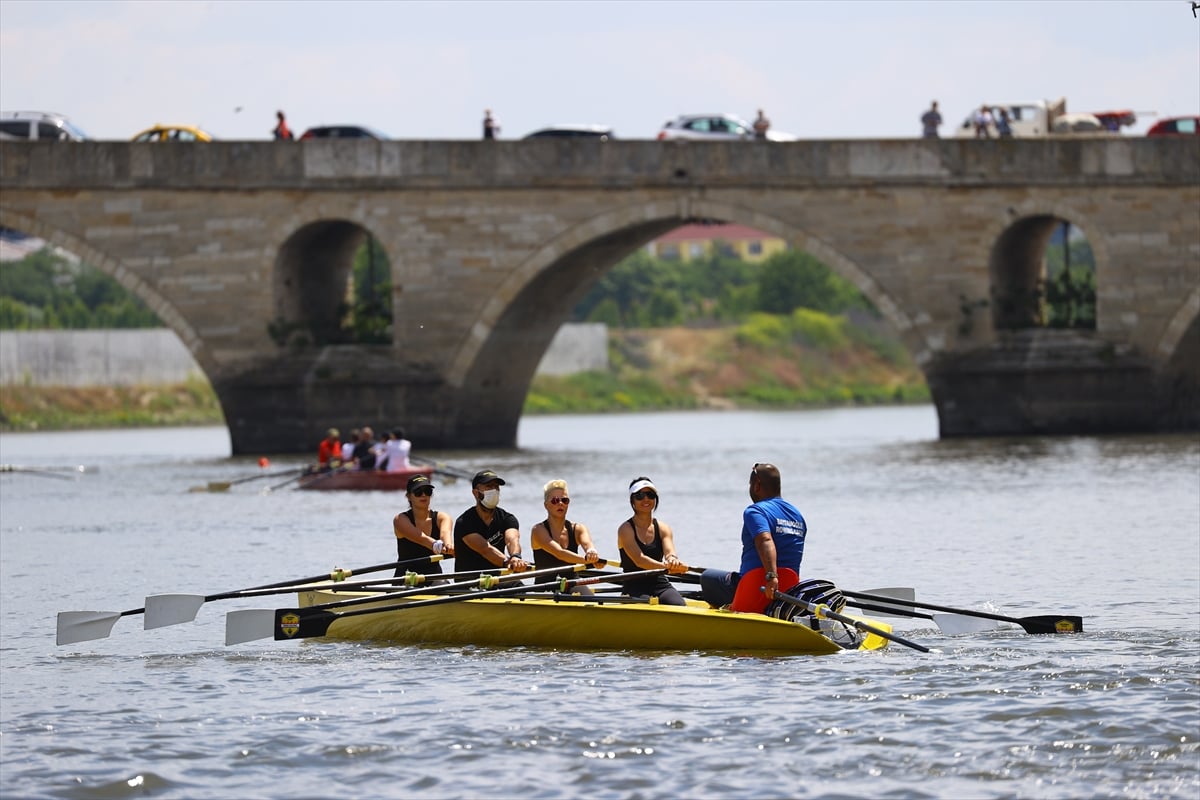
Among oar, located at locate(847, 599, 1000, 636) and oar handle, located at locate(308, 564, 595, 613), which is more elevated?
oar handle, located at locate(308, 564, 595, 613)

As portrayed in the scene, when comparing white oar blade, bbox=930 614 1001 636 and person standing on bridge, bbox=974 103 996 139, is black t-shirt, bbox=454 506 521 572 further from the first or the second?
person standing on bridge, bbox=974 103 996 139

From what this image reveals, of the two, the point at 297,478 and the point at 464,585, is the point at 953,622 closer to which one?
the point at 464,585

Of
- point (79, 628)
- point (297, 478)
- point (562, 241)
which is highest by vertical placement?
point (562, 241)

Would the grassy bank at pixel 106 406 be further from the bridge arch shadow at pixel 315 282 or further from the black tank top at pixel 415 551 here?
the black tank top at pixel 415 551

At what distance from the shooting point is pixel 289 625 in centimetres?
1500

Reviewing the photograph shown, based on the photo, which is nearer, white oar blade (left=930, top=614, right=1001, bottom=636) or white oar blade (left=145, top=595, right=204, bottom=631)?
white oar blade (left=930, top=614, right=1001, bottom=636)

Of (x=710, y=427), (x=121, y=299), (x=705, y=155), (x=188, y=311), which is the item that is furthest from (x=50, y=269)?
(x=705, y=155)

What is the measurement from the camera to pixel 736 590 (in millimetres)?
14453

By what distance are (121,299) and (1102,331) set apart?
50675 millimetres

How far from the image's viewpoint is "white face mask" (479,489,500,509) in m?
15.4

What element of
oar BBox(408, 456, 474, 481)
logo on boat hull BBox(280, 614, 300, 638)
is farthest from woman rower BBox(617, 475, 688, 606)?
oar BBox(408, 456, 474, 481)

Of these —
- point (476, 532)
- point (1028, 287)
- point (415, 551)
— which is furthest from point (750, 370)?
point (476, 532)

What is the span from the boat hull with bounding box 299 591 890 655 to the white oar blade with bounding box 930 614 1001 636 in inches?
15.0

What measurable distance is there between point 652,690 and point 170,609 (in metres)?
4.04
